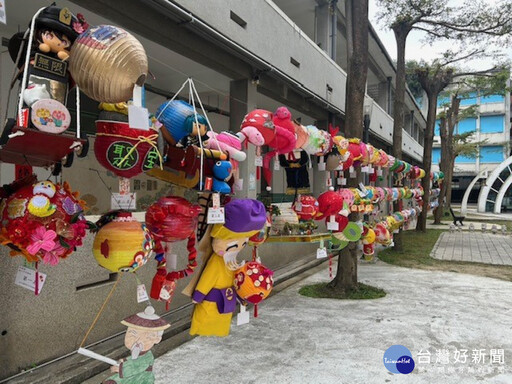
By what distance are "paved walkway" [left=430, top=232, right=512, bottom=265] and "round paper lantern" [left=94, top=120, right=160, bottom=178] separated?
11.0 meters

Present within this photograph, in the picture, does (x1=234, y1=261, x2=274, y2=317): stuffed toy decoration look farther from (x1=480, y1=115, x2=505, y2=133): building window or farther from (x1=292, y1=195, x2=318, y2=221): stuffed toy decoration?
(x1=480, y1=115, x2=505, y2=133): building window

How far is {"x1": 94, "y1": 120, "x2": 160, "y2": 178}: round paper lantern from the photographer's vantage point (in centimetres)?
220

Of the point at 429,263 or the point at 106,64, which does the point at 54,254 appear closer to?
the point at 106,64

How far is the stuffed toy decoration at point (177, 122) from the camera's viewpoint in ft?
8.74

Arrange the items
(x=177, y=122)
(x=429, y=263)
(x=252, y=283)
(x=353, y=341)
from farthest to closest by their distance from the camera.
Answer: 1. (x=429, y=263)
2. (x=353, y=341)
3. (x=252, y=283)
4. (x=177, y=122)

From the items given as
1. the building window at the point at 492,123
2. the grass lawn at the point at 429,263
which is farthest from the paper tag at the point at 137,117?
the building window at the point at 492,123

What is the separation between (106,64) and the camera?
6.15 ft

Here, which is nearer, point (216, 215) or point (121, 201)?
point (121, 201)

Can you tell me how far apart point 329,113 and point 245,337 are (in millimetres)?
8136

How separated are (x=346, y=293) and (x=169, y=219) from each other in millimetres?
5273

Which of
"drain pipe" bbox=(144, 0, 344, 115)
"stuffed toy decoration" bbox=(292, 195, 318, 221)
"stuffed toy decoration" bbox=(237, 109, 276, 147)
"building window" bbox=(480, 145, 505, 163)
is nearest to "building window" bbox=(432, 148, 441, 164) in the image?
"building window" bbox=(480, 145, 505, 163)

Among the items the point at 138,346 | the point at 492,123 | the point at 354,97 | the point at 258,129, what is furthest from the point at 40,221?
the point at 492,123

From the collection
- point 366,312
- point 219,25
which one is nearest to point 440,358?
point 366,312

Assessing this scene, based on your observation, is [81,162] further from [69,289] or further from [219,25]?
[219,25]
